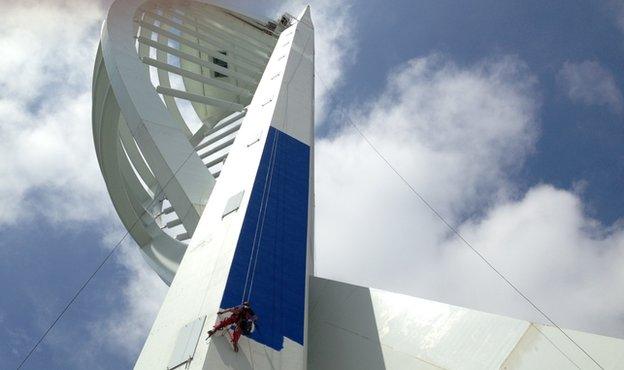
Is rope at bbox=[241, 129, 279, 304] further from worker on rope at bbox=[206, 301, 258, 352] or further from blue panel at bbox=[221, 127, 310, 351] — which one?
worker on rope at bbox=[206, 301, 258, 352]

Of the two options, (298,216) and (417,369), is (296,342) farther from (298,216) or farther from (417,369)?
(298,216)

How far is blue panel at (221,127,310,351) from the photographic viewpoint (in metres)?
5.73

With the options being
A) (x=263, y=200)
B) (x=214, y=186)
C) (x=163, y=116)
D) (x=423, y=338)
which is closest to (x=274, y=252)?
(x=263, y=200)

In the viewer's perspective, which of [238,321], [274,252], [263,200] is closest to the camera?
[238,321]

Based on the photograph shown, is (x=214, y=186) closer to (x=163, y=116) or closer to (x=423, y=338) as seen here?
(x=163, y=116)

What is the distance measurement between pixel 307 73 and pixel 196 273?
7.67 meters

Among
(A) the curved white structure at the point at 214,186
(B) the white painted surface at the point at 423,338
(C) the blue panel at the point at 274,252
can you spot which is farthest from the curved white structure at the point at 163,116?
(B) the white painted surface at the point at 423,338

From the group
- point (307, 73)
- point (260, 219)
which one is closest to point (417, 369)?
point (260, 219)

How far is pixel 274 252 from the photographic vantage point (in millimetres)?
6629

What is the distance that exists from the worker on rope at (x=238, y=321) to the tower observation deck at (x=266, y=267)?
0.29 ft

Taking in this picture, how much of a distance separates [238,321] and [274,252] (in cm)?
155

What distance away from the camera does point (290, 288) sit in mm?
6289

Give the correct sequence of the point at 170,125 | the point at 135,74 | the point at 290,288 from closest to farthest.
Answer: the point at 290,288 < the point at 170,125 < the point at 135,74

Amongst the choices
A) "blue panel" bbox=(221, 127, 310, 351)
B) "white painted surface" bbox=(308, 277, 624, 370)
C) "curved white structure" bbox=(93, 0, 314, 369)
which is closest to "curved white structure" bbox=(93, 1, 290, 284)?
"curved white structure" bbox=(93, 0, 314, 369)
